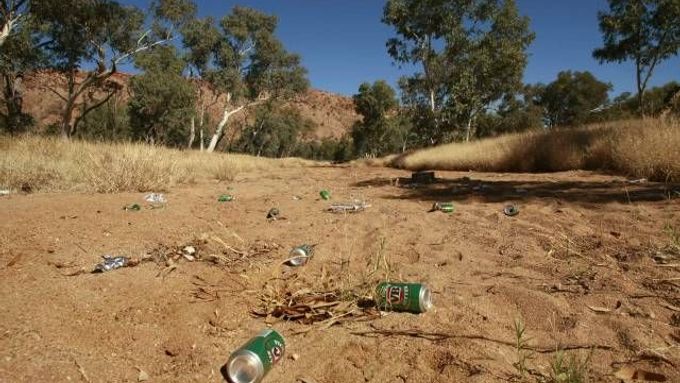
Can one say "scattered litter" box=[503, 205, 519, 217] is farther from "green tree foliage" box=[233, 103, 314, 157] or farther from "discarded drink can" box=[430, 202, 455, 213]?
"green tree foliage" box=[233, 103, 314, 157]

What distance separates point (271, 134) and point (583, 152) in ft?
125

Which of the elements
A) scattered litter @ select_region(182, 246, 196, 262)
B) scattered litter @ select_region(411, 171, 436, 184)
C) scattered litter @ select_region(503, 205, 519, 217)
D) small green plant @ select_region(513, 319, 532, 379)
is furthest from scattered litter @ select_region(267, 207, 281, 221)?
scattered litter @ select_region(411, 171, 436, 184)

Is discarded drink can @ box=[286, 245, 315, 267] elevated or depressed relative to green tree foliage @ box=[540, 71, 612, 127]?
depressed

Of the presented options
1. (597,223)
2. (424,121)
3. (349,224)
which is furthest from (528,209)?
(424,121)

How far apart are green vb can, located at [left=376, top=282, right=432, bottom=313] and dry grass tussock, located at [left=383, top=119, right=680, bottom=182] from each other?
4844 millimetres

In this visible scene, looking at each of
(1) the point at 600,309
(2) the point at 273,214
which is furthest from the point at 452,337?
(2) the point at 273,214

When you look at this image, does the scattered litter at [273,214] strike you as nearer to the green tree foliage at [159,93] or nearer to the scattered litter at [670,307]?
the scattered litter at [670,307]

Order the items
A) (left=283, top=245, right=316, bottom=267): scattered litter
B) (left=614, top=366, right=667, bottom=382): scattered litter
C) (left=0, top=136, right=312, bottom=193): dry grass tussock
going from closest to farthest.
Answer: (left=614, top=366, right=667, bottom=382): scattered litter < (left=283, top=245, right=316, bottom=267): scattered litter < (left=0, top=136, right=312, bottom=193): dry grass tussock

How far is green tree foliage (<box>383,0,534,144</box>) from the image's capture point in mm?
18891

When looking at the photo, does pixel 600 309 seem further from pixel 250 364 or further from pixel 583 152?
pixel 583 152

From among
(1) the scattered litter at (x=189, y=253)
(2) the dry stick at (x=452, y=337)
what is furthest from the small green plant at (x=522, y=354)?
(1) the scattered litter at (x=189, y=253)

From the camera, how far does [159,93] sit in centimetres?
2172

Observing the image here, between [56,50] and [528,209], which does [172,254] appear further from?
[56,50]

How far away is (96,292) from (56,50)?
19149mm
